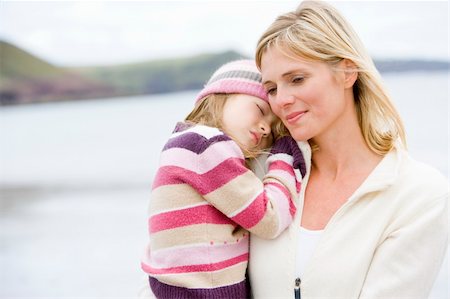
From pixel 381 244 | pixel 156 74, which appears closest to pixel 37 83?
pixel 156 74

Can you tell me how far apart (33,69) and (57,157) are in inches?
243

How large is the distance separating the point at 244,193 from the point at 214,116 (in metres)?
0.25

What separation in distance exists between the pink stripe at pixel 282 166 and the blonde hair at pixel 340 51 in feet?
0.67

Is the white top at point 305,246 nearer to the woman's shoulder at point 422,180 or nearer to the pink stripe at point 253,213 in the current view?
the pink stripe at point 253,213

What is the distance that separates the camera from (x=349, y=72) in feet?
5.48

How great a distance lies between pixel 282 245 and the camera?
5.35 feet

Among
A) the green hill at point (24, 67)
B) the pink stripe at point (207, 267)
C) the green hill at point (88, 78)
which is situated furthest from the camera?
the green hill at point (24, 67)

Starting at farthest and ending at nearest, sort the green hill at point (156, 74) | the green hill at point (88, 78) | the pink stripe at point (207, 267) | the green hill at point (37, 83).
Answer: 1. the green hill at point (37, 83)
2. the green hill at point (88, 78)
3. the green hill at point (156, 74)
4. the pink stripe at point (207, 267)

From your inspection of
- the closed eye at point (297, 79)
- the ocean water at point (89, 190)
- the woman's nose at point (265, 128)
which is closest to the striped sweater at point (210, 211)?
the woman's nose at point (265, 128)

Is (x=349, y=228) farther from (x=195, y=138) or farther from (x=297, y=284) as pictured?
(x=195, y=138)

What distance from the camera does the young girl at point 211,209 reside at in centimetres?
161

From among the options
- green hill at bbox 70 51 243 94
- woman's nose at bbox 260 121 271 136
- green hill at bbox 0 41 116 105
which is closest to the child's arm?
woman's nose at bbox 260 121 271 136

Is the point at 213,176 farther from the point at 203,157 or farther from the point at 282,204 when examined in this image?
the point at 282,204

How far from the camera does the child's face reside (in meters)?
1.72
